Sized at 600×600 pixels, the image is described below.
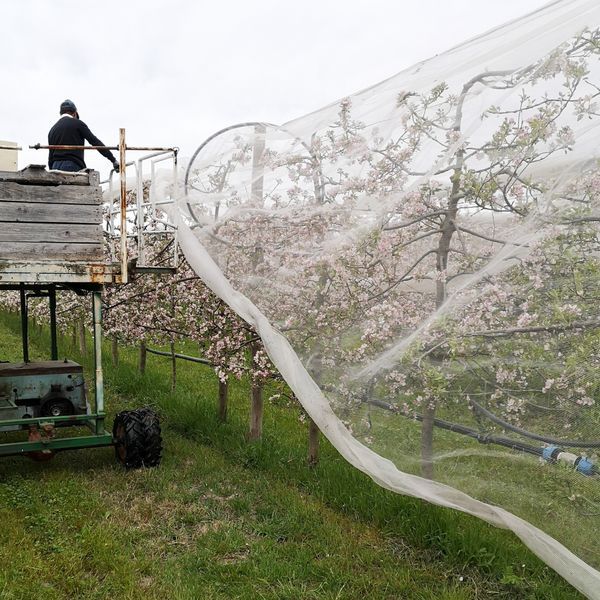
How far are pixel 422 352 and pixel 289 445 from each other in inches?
182

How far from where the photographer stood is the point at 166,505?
6.42m

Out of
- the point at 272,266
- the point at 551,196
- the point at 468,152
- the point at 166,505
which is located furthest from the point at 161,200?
the point at 551,196

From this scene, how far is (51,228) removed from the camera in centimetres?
692

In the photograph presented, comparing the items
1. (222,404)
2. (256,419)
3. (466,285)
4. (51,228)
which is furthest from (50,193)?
(466,285)

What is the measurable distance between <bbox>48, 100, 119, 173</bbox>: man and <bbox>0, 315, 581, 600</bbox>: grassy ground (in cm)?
356

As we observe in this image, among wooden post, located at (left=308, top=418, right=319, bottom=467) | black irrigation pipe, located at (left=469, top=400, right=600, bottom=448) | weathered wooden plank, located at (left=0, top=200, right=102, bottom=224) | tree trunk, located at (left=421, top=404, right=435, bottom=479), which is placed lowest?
wooden post, located at (left=308, top=418, right=319, bottom=467)

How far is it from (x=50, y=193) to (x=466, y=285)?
497 centimetres

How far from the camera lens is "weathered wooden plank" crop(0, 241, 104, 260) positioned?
6.68 m

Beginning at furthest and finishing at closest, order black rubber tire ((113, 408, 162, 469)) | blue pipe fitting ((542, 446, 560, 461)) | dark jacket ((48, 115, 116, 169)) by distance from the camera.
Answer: dark jacket ((48, 115, 116, 169)) → black rubber tire ((113, 408, 162, 469)) → blue pipe fitting ((542, 446, 560, 461))

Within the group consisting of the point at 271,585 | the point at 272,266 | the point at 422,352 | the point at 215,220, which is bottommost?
the point at 271,585

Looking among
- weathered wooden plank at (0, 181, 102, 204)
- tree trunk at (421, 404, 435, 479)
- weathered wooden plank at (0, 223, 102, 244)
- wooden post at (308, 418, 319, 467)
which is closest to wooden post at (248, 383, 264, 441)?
wooden post at (308, 418, 319, 467)

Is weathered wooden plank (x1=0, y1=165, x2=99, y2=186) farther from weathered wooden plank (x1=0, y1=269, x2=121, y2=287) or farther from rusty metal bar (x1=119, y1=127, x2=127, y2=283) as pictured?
weathered wooden plank (x1=0, y1=269, x2=121, y2=287)

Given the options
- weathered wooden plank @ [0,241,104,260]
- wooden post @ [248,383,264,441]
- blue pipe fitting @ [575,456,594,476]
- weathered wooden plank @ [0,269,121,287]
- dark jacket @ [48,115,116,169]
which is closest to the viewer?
blue pipe fitting @ [575,456,594,476]

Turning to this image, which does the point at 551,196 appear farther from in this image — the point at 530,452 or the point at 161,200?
the point at 161,200
